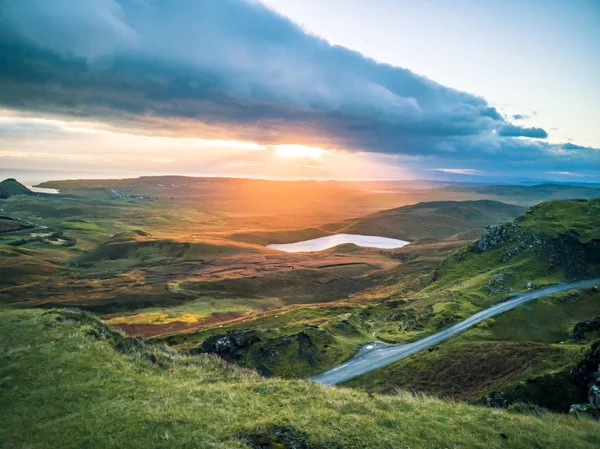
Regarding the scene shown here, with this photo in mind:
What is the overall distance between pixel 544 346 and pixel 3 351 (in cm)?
5521

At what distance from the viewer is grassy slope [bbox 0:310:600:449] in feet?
56.3

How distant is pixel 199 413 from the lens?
62.0 feet

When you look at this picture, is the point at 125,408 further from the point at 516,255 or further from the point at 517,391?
the point at 516,255

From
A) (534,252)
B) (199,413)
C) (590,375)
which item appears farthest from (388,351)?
(534,252)

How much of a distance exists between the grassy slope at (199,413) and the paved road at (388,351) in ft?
102

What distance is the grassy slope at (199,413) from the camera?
17156 mm

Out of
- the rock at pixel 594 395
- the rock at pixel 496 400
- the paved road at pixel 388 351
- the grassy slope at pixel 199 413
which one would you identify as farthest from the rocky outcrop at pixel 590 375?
the paved road at pixel 388 351

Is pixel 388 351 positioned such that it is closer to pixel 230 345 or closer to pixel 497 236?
pixel 230 345

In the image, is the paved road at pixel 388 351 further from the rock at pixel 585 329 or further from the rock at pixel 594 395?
the rock at pixel 594 395

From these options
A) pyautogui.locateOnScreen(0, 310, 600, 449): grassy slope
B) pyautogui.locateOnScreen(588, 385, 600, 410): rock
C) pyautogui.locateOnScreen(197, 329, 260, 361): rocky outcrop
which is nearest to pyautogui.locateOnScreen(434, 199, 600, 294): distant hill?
pyautogui.locateOnScreen(197, 329, 260, 361): rocky outcrop

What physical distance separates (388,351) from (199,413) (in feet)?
162

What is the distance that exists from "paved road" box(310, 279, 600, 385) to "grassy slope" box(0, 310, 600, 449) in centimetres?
3111

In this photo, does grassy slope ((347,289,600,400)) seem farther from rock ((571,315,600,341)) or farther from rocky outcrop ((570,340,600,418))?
rock ((571,315,600,341))

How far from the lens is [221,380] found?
84.8 ft
